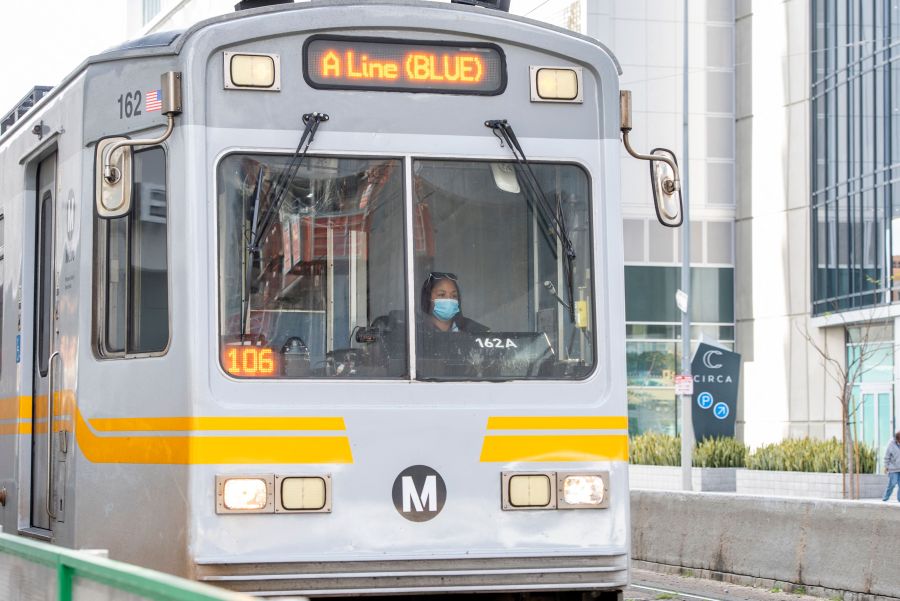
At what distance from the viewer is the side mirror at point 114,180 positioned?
23.3 ft

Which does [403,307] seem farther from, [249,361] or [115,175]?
[115,175]

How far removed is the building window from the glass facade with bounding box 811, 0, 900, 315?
39.0 metres

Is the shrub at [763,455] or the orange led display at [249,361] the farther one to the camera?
the shrub at [763,455]

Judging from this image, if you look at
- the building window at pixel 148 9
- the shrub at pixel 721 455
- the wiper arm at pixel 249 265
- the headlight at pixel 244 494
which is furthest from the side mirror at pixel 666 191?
the building window at pixel 148 9

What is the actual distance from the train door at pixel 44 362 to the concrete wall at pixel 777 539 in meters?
6.85

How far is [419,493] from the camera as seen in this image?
7223mm

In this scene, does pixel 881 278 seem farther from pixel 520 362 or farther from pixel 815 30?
pixel 520 362

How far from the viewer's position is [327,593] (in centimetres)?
704

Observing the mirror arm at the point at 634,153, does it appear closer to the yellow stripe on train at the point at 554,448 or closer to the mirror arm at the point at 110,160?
the yellow stripe on train at the point at 554,448

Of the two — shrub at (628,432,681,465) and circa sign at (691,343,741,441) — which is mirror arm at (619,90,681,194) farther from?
shrub at (628,432,681,465)

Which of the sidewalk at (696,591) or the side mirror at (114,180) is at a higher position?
the side mirror at (114,180)

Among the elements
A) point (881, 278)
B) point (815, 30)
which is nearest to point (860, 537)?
point (881, 278)

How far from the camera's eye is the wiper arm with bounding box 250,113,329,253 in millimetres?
7277

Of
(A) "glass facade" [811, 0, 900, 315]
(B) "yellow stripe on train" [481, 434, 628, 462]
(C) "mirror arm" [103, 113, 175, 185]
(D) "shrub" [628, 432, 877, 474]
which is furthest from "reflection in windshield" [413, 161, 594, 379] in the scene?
(A) "glass facade" [811, 0, 900, 315]
